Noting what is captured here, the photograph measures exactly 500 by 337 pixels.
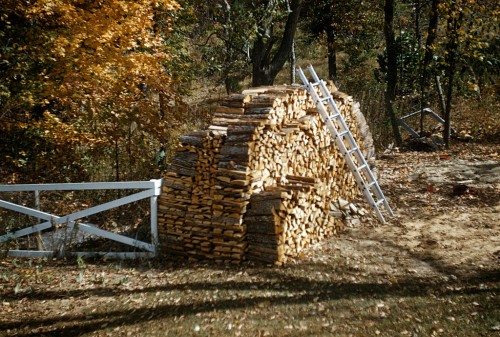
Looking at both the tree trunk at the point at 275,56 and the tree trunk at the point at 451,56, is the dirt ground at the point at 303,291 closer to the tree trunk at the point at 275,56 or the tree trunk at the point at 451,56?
the tree trunk at the point at 275,56

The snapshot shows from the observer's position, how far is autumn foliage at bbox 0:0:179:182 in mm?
8531

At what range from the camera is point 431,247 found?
698 centimetres

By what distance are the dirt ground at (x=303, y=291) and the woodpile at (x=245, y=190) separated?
0.32m

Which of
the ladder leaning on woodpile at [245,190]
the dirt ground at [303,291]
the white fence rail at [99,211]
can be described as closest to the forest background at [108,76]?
the white fence rail at [99,211]

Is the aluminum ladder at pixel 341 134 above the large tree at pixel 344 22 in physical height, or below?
below

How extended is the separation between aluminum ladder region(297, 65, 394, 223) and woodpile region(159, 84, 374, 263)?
0.61 metres

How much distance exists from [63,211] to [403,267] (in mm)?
6283

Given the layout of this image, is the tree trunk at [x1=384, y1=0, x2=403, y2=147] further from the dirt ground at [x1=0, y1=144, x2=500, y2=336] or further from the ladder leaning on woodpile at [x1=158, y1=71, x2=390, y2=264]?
the ladder leaning on woodpile at [x1=158, y1=71, x2=390, y2=264]

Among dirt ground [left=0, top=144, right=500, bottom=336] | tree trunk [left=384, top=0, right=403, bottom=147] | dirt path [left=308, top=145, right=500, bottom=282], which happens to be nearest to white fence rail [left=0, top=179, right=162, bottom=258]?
dirt ground [left=0, top=144, right=500, bottom=336]

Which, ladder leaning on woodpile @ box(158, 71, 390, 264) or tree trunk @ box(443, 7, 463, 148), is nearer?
ladder leaning on woodpile @ box(158, 71, 390, 264)

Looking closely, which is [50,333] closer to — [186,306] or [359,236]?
[186,306]

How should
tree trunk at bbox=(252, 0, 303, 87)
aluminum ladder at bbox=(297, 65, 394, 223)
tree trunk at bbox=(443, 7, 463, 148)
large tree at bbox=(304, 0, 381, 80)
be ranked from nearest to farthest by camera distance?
aluminum ladder at bbox=(297, 65, 394, 223), tree trunk at bbox=(252, 0, 303, 87), tree trunk at bbox=(443, 7, 463, 148), large tree at bbox=(304, 0, 381, 80)

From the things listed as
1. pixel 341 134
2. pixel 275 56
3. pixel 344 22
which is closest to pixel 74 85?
pixel 341 134

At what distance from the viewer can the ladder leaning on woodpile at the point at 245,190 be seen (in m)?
6.55
